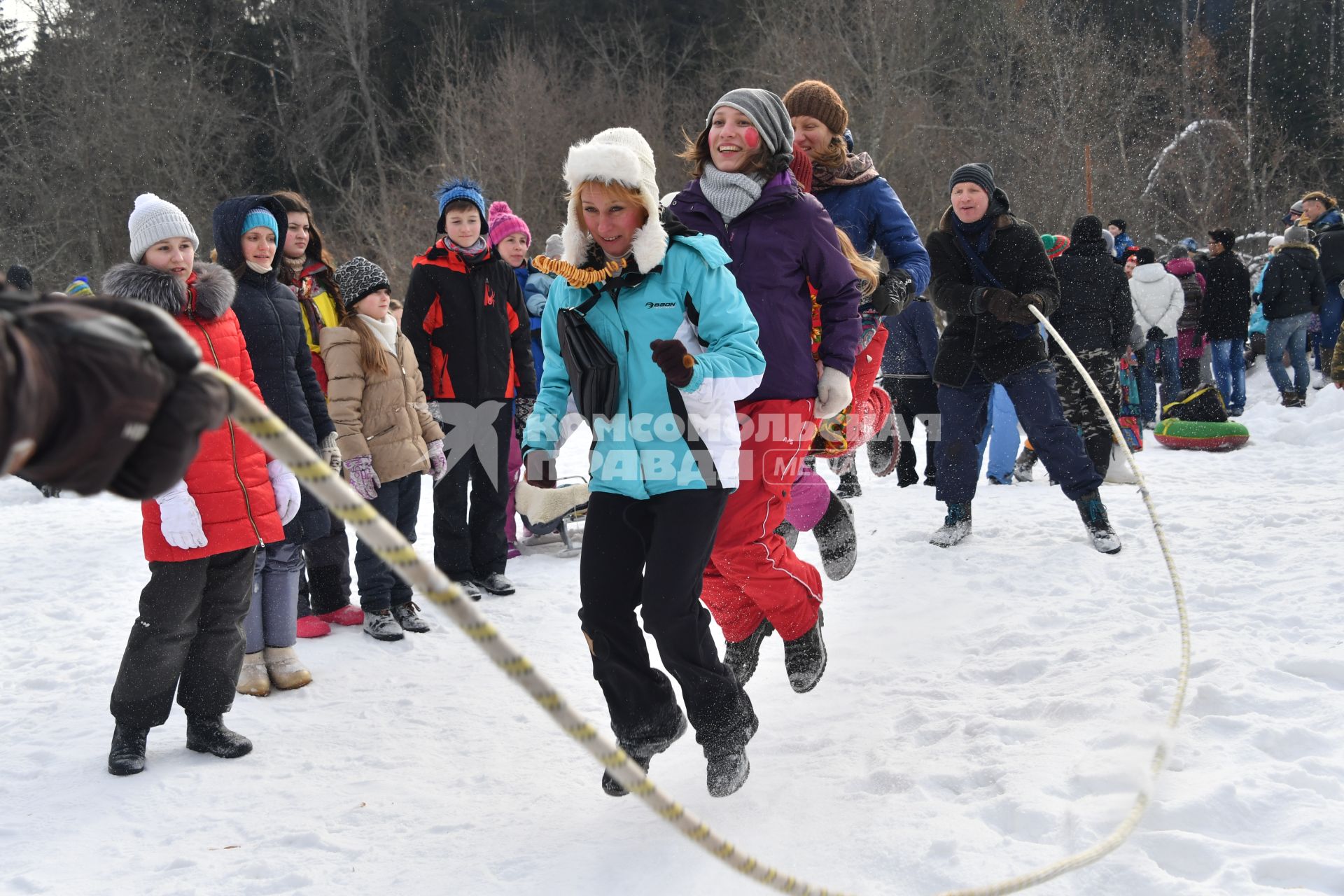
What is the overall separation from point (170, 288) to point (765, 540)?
224 centimetres

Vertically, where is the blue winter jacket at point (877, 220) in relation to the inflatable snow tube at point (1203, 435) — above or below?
above

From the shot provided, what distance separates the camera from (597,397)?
3.18 metres

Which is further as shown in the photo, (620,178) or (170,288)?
(170,288)

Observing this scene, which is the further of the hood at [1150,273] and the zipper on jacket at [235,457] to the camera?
the hood at [1150,273]

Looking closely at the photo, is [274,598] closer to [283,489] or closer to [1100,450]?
[283,489]

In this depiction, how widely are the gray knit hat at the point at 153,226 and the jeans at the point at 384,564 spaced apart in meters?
1.82

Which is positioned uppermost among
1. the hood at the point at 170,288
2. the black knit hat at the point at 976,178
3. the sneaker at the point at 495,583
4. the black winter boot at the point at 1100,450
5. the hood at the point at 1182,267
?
the black knit hat at the point at 976,178

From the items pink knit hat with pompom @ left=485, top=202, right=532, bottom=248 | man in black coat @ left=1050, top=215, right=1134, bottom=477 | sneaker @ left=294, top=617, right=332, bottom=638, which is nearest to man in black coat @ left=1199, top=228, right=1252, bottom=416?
man in black coat @ left=1050, top=215, right=1134, bottom=477

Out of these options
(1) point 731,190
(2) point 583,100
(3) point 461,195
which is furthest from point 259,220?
(2) point 583,100

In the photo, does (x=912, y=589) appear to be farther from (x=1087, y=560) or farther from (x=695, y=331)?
(x=695, y=331)

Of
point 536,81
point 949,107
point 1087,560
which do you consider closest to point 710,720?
point 1087,560

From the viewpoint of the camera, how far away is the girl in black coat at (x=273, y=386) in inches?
171

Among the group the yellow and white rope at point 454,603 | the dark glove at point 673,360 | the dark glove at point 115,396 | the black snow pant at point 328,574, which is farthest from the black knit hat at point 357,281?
the dark glove at point 115,396

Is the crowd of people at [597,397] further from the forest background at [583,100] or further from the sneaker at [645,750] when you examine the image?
the forest background at [583,100]
